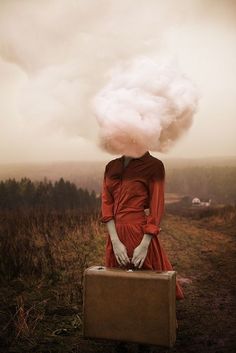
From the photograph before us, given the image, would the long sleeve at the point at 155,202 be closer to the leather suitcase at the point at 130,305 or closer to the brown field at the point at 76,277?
the leather suitcase at the point at 130,305

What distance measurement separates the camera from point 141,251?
7.61 feet

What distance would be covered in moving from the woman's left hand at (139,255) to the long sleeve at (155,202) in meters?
0.08

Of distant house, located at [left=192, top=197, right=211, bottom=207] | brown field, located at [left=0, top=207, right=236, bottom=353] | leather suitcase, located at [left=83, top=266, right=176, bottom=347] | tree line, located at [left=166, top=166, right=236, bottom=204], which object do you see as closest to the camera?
leather suitcase, located at [left=83, top=266, right=176, bottom=347]

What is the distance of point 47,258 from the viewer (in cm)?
395

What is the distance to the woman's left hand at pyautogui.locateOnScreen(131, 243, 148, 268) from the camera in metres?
2.32

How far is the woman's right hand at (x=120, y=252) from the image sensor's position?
2.35m

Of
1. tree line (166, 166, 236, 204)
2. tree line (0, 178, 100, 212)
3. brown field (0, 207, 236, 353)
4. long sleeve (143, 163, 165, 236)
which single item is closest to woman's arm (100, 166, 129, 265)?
long sleeve (143, 163, 165, 236)

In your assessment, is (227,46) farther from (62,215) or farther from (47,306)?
(47,306)

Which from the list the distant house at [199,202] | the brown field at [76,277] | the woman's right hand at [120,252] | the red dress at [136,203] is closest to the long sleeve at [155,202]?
the red dress at [136,203]

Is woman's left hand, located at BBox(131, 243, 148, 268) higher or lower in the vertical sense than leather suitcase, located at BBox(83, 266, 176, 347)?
higher

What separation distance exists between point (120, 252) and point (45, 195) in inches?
90.8

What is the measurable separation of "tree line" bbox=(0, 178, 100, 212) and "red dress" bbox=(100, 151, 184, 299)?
2.00 meters

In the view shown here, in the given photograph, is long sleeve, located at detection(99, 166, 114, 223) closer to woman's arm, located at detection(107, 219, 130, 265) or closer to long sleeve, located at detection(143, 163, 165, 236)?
woman's arm, located at detection(107, 219, 130, 265)

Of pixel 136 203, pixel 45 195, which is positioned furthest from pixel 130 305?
pixel 45 195
